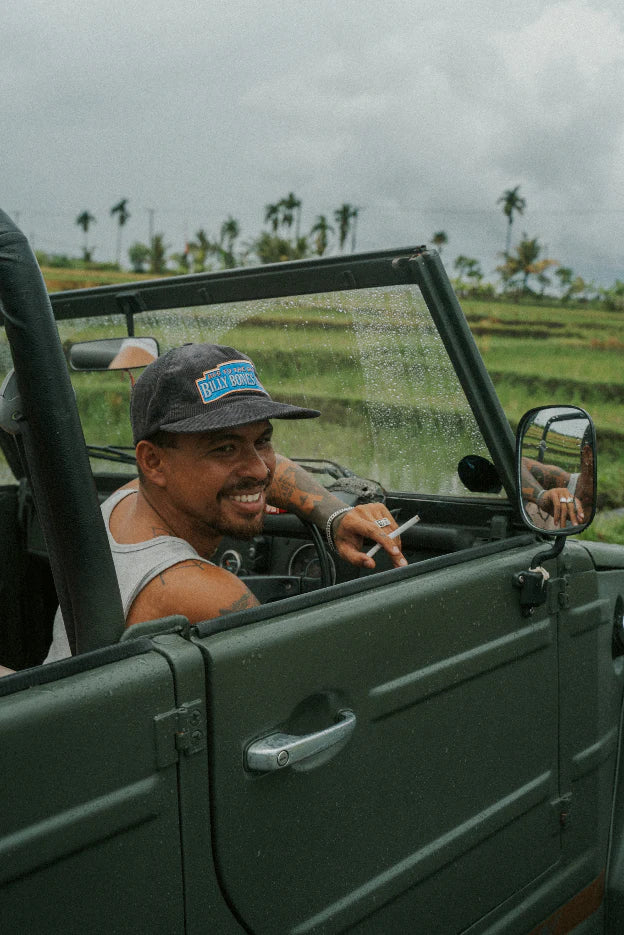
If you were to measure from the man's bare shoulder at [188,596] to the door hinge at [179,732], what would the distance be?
0.31m

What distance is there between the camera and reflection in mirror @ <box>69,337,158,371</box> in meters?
2.79

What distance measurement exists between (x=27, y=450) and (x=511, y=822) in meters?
1.32

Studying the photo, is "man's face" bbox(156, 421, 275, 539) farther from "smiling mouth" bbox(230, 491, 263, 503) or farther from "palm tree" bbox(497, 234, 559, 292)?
"palm tree" bbox(497, 234, 559, 292)

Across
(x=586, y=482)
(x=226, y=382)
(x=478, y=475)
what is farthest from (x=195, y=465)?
(x=586, y=482)

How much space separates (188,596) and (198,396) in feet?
1.34

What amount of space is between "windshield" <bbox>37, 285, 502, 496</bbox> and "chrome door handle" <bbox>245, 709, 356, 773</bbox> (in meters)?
0.89

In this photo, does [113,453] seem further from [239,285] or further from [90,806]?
[90,806]

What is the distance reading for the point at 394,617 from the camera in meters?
1.74

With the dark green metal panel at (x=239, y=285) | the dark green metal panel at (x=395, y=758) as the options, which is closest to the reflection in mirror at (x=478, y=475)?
the dark green metal panel at (x=395, y=758)

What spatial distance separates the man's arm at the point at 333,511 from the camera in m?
2.21

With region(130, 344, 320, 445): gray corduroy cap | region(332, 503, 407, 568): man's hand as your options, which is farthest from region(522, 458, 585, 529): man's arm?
region(130, 344, 320, 445): gray corduroy cap

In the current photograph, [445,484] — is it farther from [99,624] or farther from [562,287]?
[562,287]

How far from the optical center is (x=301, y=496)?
8.14ft

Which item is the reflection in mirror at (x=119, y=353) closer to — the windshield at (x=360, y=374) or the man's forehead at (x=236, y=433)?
the windshield at (x=360, y=374)
